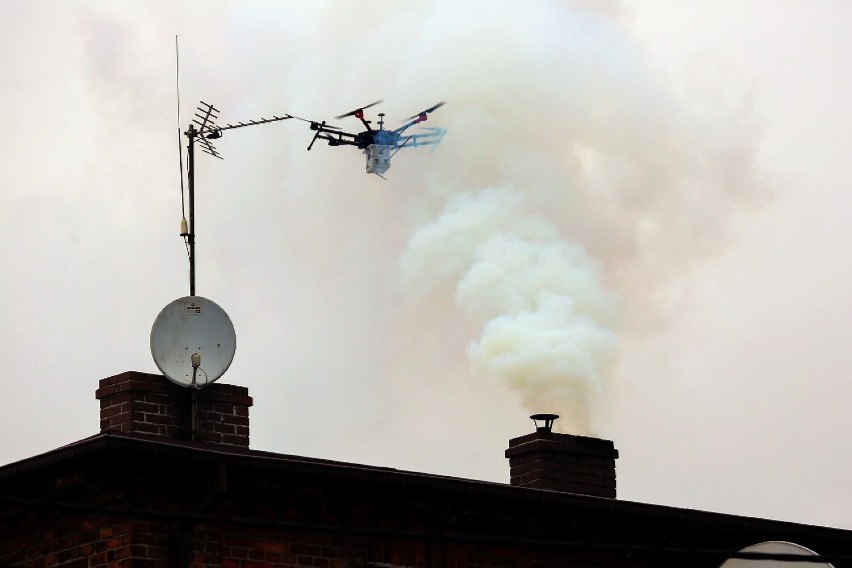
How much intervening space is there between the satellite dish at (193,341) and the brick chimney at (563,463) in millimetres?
4387

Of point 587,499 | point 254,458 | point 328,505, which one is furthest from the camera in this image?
point 587,499

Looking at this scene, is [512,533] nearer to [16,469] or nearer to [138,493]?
[138,493]

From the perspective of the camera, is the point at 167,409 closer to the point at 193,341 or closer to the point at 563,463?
the point at 193,341

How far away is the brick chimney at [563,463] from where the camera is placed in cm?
1942

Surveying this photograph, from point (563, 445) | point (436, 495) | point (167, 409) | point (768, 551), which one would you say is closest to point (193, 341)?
point (167, 409)

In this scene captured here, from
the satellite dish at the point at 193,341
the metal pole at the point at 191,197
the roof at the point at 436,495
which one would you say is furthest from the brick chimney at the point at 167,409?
the metal pole at the point at 191,197

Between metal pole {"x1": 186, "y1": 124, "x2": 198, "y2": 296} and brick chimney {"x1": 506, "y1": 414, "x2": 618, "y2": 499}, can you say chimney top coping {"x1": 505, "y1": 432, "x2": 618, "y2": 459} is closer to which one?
brick chimney {"x1": 506, "y1": 414, "x2": 618, "y2": 499}

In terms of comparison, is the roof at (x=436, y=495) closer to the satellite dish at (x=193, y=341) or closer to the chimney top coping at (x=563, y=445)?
the satellite dish at (x=193, y=341)

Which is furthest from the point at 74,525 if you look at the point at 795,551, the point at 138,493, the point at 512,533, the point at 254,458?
the point at 795,551

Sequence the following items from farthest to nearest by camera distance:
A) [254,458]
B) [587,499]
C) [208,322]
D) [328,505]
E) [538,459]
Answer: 1. [538,459]
2. [208,322]
3. [587,499]
4. [328,505]
5. [254,458]

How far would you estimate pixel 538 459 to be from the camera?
19.4 m

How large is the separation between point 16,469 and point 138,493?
1.12 m

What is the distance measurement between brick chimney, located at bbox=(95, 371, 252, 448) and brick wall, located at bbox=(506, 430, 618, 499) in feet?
13.0

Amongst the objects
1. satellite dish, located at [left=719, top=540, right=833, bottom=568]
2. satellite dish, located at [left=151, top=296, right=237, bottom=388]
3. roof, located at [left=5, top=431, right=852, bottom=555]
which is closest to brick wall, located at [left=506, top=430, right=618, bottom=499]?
roof, located at [left=5, top=431, right=852, bottom=555]
